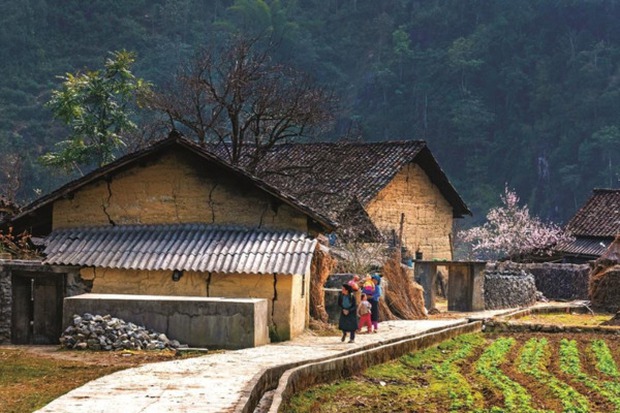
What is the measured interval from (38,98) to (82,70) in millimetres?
6819

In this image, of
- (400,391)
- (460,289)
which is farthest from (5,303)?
(460,289)

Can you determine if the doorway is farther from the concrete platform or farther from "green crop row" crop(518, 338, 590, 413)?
"green crop row" crop(518, 338, 590, 413)

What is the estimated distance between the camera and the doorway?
25.6 m

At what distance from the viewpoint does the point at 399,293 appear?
35219mm

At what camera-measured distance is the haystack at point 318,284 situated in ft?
97.7

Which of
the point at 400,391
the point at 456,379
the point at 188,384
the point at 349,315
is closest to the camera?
the point at 188,384

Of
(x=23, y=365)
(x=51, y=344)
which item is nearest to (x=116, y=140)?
(x=51, y=344)

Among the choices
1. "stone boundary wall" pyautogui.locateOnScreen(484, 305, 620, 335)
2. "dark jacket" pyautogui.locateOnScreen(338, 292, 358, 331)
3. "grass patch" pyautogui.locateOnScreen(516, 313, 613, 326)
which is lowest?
"grass patch" pyautogui.locateOnScreen(516, 313, 613, 326)

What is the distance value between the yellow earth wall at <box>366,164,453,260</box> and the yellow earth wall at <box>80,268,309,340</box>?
20144mm

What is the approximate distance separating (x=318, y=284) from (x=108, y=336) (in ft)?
24.8

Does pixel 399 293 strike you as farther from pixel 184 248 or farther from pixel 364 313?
pixel 184 248

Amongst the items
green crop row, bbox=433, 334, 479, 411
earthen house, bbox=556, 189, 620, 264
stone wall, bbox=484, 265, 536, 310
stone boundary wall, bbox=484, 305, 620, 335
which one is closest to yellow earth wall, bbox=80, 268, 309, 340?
green crop row, bbox=433, 334, 479, 411

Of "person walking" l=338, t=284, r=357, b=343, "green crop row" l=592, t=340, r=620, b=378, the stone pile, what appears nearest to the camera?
the stone pile

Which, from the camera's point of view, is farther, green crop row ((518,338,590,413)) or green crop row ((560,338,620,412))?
green crop row ((560,338,620,412))
